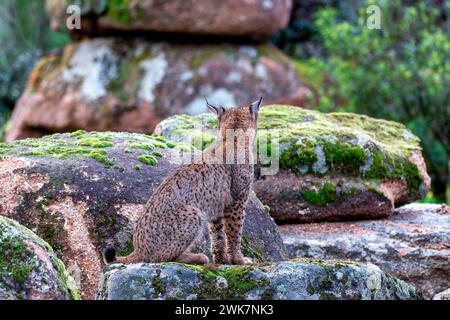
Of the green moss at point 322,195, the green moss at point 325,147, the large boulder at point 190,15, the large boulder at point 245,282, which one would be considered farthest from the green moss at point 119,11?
the large boulder at point 245,282

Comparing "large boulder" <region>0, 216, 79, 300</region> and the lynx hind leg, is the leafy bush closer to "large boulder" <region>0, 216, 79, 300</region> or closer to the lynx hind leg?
the lynx hind leg

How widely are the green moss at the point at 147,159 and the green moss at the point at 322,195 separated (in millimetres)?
2180

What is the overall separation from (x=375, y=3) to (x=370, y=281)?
11934mm

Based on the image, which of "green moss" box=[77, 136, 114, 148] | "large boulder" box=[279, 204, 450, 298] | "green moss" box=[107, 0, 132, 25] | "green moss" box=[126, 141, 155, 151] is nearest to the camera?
"green moss" box=[77, 136, 114, 148]

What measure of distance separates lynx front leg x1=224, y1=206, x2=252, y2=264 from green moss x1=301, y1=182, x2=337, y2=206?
9.34 ft

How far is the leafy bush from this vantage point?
1656 centimetres

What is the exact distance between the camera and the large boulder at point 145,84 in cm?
1769

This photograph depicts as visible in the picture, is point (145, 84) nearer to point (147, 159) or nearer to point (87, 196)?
point (147, 159)

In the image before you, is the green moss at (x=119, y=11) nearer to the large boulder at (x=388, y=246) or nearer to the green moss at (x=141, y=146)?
the large boulder at (x=388, y=246)

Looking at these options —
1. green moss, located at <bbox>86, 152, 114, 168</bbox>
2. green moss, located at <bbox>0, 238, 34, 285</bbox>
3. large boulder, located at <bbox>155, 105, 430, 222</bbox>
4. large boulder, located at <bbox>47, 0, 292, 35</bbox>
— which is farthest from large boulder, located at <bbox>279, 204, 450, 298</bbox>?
large boulder, located at <bbox>47, 0, 292, 35</bbox>

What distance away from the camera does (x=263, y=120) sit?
35.2 feet

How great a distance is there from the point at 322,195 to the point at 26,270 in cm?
502
